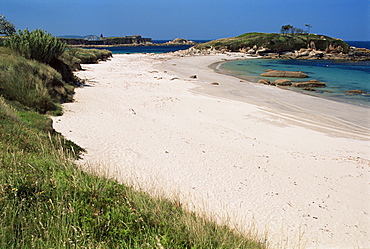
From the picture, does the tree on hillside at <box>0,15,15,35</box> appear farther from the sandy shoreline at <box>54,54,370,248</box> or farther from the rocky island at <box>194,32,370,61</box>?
the rocky island at <box>194,32,370,61</box>

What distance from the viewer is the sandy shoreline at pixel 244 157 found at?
5996 mm

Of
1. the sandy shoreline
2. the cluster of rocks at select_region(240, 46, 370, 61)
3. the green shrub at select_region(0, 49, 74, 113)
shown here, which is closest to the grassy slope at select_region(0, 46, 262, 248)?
the sandy shoreline

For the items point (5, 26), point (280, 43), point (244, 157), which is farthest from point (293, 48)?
point (244, 157)

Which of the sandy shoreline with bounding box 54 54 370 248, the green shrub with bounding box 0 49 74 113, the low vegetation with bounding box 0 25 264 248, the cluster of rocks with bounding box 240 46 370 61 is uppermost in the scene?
the cluster of rocks with bounding box 240 46 370 61

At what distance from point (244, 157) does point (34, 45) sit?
45.1 ft

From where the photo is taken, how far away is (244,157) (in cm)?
919

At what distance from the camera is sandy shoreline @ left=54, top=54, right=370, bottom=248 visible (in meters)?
6.00

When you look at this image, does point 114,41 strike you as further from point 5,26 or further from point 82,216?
point 82,216

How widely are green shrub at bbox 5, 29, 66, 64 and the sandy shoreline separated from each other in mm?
2854

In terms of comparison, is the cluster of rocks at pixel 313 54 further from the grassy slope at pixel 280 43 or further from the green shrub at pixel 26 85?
the green shrub at pixel 26 85

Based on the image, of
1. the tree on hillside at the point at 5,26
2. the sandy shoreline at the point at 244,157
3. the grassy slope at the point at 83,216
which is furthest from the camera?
the tree on hillside at the point at 5,26

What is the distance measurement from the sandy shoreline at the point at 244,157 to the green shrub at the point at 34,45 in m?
2.85

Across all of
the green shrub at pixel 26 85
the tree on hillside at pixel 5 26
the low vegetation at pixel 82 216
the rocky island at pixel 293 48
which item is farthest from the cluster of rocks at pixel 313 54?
the low vegetation at pixel 82 216

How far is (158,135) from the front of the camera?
34.8ft
